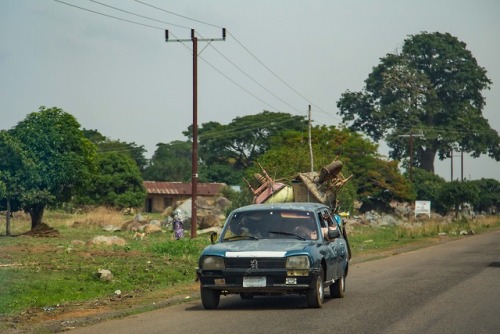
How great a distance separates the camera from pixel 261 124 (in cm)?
11281

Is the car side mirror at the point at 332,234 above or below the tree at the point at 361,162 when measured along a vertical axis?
below

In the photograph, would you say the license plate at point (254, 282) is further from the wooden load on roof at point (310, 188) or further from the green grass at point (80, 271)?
the wooden load on roof at point (310, 188)

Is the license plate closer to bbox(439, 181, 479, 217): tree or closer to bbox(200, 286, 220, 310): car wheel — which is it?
bbox(200, 286, 220, 310): car wheel

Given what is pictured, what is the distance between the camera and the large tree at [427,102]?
112688mm

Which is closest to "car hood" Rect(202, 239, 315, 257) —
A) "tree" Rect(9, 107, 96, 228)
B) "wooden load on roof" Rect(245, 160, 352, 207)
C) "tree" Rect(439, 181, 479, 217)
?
"wooden load on roof" Rect(245, 160, 352, 207)

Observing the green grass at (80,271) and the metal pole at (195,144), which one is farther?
the metal pole at (195,144)

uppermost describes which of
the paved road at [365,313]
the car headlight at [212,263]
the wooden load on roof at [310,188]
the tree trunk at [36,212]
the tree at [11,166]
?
the tree at [11,166]

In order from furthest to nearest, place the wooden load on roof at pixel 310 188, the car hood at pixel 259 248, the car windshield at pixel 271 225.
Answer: the wooden load on roof at pixel 310 188, the car windshield at pixel 271 225, the car hood at pixel 259 248

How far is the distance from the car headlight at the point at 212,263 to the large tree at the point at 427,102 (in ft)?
309

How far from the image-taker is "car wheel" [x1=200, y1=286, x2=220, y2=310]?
17.6 m

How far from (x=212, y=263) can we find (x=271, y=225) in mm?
1680

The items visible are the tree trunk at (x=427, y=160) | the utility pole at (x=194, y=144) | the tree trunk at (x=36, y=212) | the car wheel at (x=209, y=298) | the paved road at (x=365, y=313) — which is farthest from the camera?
the tree trunk at (x=427, y=160)

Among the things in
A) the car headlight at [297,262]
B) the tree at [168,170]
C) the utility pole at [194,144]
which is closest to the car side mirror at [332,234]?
the car headlight at [297,262]

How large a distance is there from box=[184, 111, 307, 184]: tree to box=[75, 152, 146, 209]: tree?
21.6m
